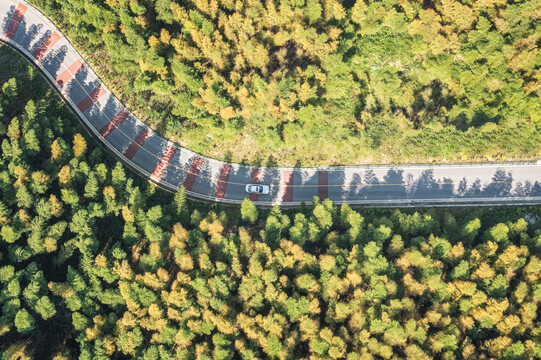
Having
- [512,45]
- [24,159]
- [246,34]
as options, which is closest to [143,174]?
[24,159]

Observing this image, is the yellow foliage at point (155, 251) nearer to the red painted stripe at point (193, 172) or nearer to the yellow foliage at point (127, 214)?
the yellow foliage at point (127, 214)

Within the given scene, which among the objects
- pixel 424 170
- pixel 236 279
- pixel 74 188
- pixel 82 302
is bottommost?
pixel 82 302

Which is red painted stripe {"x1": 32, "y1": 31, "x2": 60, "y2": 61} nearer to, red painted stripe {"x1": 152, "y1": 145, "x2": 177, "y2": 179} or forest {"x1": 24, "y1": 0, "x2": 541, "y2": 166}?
forest {"x1": 24, "y1": 0, "x2": 541, "y2": 166}

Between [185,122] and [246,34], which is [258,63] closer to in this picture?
[246,34]

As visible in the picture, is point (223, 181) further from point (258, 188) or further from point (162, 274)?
point (162, 274)

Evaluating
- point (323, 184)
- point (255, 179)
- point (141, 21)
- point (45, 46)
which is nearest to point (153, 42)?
point (141, 21)

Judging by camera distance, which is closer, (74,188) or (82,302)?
(82,302)

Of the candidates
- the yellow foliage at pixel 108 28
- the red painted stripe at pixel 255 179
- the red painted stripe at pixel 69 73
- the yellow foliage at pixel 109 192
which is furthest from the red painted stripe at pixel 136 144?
the red painted stripe at pixel 255 179
